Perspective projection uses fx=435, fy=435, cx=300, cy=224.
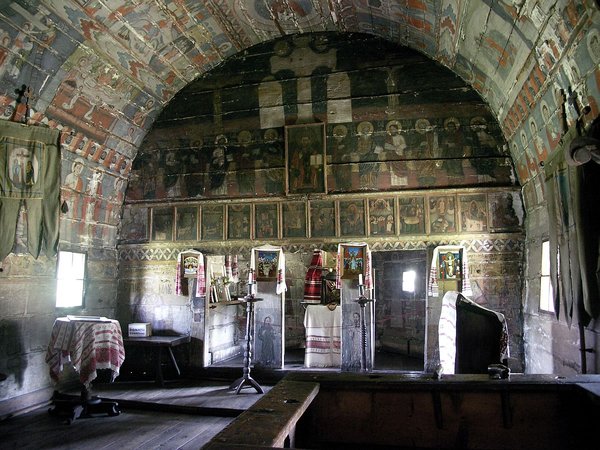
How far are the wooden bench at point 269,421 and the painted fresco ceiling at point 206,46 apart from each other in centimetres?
459

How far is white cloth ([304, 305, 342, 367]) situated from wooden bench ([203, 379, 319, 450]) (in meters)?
5.05

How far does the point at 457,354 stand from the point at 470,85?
18.3 feet

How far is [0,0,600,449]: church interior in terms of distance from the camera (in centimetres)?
620

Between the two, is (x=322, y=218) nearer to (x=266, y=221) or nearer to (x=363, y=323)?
(x=266, y=221)

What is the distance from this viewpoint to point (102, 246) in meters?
9.48

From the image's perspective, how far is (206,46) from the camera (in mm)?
9148

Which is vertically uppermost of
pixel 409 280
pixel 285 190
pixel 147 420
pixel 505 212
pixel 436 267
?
pixel 285 190

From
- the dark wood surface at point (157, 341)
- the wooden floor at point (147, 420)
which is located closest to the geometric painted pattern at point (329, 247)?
the dark wood surface at point (157, 341)

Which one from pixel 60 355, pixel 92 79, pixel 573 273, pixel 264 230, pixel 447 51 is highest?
pixel 447 51

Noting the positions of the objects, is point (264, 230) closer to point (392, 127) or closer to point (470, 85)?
point (392, 127)

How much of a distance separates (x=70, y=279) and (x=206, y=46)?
5512mm

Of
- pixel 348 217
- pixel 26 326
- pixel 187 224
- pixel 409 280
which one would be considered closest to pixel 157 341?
pixel 26 326

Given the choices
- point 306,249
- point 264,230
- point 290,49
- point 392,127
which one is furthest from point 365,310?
point 290,49

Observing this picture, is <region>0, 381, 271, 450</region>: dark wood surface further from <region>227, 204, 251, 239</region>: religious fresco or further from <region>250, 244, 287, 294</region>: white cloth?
<region>227, 204, 251, 239</region>: religious fresco
